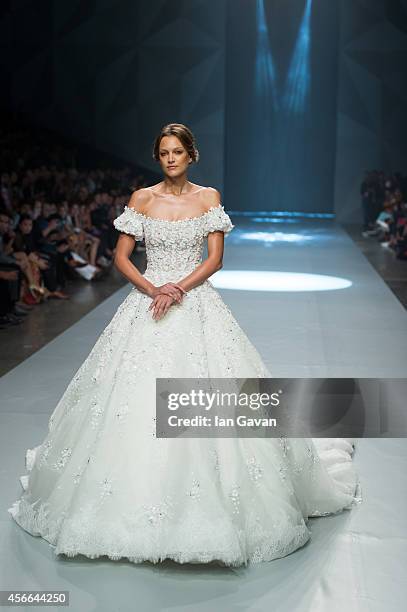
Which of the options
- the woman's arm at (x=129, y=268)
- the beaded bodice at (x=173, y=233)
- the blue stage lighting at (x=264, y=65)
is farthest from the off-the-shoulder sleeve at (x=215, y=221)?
the blue stage lighting at (x=264, y=65)

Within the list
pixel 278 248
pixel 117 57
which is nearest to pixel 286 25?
pixel 117 57

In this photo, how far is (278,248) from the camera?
44.5 ft

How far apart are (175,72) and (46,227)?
39.2 feet

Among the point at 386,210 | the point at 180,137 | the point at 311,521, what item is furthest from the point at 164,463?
the point at 386,210

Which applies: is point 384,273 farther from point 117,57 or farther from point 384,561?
point 117,57

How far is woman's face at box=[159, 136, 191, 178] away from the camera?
3262mm

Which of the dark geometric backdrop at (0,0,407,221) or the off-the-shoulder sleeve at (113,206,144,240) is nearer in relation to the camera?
the off-the-shoulder sleeve at (113,206,144,240)

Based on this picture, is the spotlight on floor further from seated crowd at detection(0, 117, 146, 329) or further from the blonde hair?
the blonde hair

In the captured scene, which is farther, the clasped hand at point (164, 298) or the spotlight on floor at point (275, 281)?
the spotlight on floor at point (275, 281)

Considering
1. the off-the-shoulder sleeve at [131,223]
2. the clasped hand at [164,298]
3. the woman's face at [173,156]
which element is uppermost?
the woman's face at [173,156]

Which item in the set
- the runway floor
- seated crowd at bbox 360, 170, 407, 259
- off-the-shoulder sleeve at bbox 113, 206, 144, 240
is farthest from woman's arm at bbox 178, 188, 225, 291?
seated crowd at bbox 360, 170, 407, 259

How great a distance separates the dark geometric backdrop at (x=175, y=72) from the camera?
19859mm

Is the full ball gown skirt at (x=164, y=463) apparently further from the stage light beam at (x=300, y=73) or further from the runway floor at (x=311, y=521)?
the stage light beam at (x=300, y=73)

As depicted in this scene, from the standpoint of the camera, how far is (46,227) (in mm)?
9164
